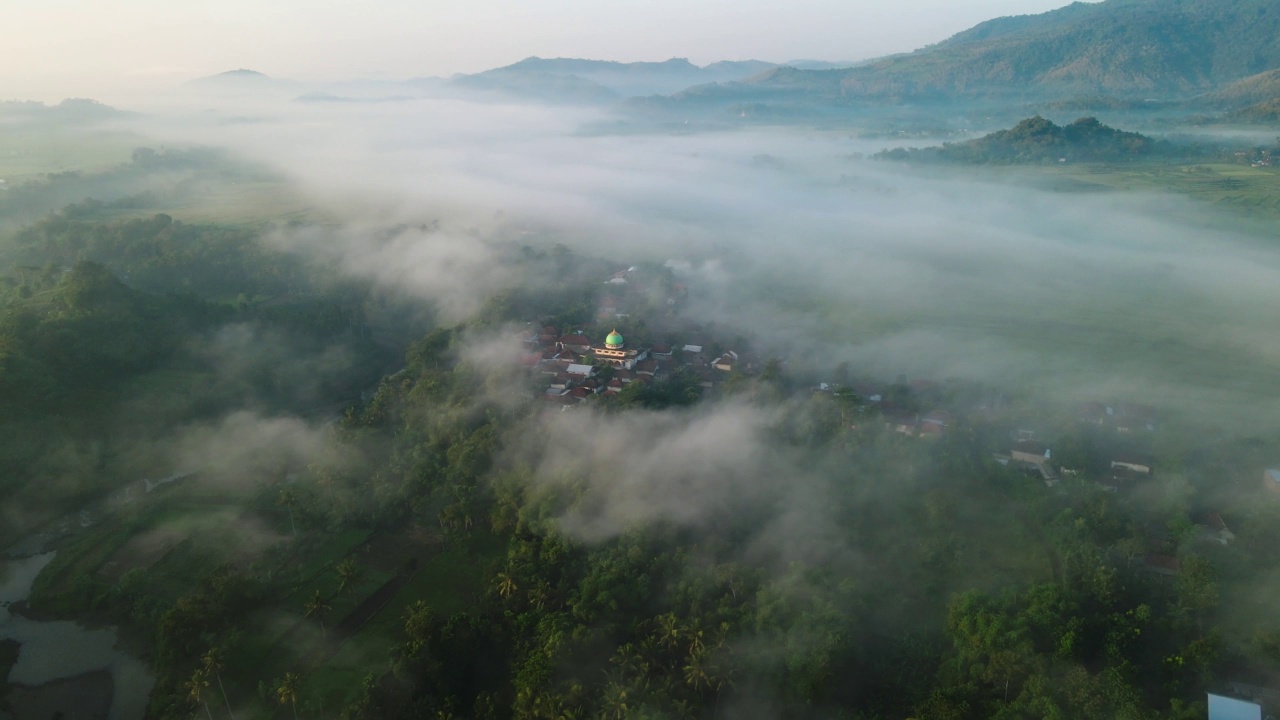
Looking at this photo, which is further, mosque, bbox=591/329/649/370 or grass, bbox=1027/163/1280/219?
grass, bbox=1027/163/1280/219

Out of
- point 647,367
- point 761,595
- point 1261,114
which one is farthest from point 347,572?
point 1261,114

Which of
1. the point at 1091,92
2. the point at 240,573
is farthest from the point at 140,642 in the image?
the point at 1091,92

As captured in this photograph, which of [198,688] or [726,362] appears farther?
[726,362]

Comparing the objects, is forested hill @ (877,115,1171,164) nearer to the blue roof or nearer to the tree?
the blue roof

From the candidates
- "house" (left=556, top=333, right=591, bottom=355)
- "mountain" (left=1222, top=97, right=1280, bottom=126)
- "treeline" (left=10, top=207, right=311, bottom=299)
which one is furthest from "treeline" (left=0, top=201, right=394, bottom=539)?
"mountain" (left=1222, top=97, right=1280, bottom=126)

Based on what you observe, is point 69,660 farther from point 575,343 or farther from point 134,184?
point 134,184

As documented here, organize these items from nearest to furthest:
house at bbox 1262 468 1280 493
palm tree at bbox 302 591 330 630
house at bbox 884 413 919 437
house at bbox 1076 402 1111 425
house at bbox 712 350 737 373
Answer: palm tree at bbox 302 591 330 630 → house at bbox 1262 468 1280 493 → house at bbox 884 413 919 437 → house at bbox 1076 402 1111 425 → house at bbox 712 350 737 373
